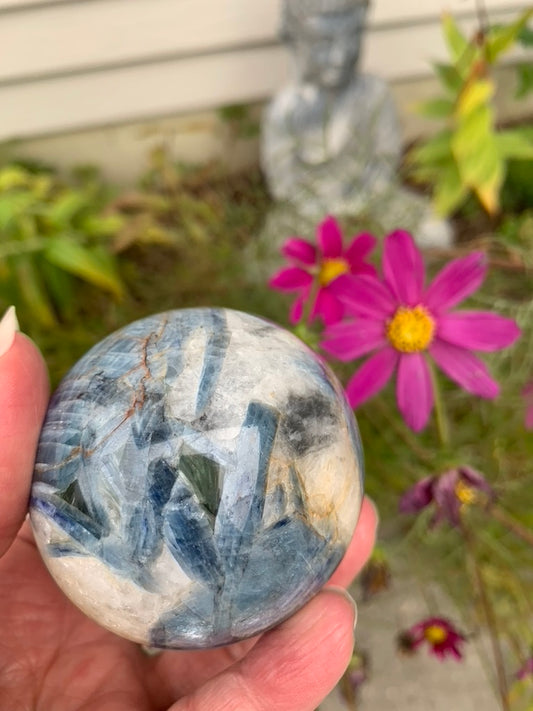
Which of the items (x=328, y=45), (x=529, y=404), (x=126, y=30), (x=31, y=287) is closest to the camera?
(x=529, y=404)

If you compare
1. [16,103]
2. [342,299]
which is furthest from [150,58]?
[342,299]

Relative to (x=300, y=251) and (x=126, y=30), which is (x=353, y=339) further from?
(x=126, y=30)

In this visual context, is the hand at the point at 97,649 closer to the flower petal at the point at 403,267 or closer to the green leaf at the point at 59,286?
the flower petal at the point at 403,267

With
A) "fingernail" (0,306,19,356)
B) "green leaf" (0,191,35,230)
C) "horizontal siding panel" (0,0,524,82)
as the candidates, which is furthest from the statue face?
"fingernail" (0,306,19,356)

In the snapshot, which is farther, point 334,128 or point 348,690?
point 334,128

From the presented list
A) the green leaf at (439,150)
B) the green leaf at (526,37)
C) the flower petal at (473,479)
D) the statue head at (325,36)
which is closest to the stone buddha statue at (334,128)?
the statue head at (325,36)

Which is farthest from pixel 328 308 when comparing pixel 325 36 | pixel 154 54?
pixel 154 54
